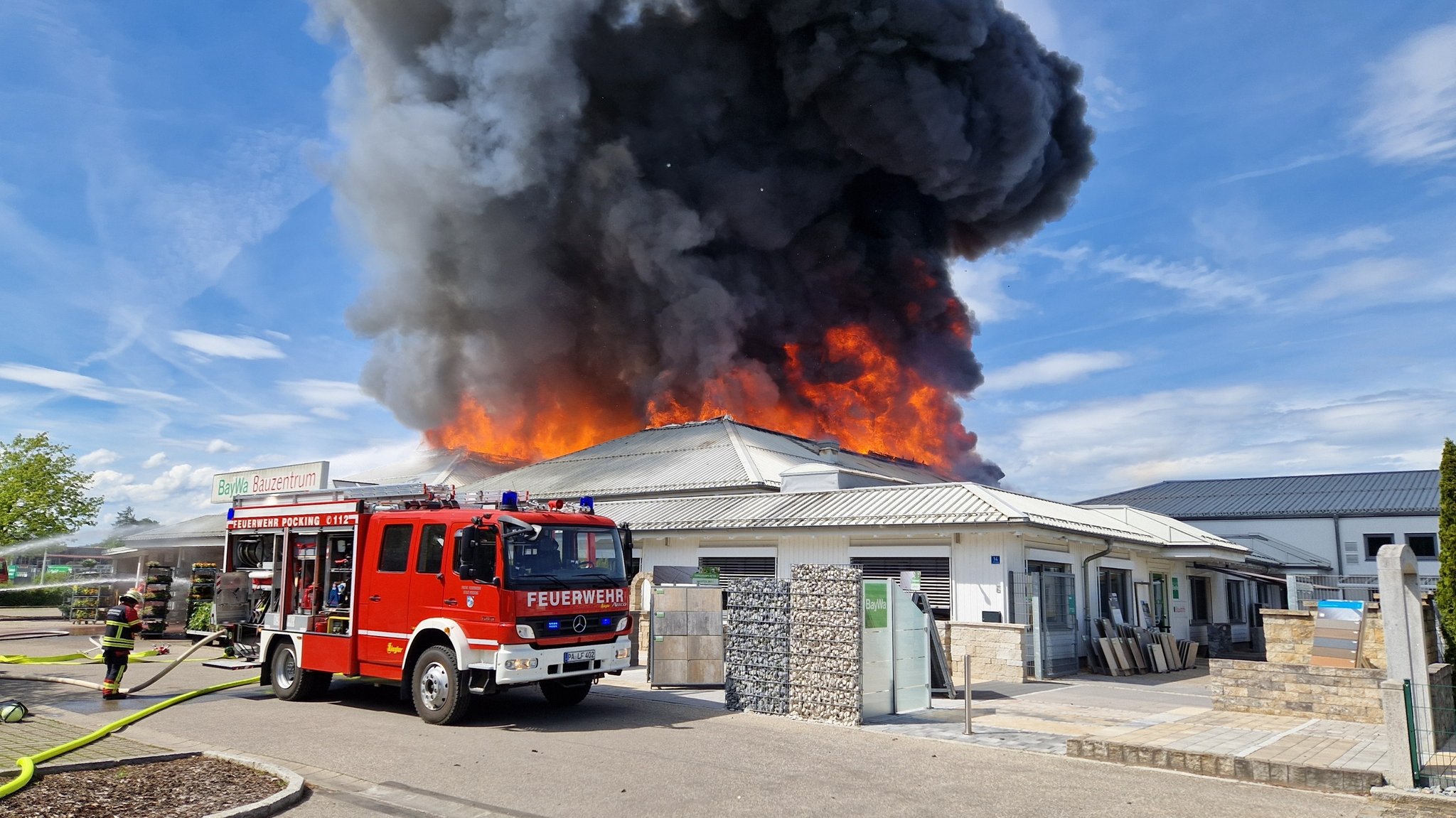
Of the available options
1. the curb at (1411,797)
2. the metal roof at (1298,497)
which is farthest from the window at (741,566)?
the metal roof at (1298,497)

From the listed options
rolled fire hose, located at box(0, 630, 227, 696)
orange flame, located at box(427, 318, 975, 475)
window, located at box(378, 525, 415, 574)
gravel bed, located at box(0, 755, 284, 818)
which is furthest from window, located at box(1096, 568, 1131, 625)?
orange flame, located at box(427, 318, 975, 475)

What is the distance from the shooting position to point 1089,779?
26.9ft

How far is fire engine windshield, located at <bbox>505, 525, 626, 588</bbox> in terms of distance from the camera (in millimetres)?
10336

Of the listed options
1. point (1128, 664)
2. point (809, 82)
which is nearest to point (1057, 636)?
point (1128, 664)

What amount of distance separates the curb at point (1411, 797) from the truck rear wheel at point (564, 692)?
8.19 metres

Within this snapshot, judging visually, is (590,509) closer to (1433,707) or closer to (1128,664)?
(1433,707)

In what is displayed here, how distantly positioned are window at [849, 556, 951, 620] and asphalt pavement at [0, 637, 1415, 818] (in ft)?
22.7

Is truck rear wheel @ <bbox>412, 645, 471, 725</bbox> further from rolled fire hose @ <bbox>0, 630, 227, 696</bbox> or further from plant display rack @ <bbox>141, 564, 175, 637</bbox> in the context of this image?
plant display rack @ <bbox>141, 564, 175, 637</bbox>

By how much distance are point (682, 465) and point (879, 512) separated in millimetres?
9826

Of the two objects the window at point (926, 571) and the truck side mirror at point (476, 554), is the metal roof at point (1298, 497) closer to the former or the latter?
the window at point (926, 571)

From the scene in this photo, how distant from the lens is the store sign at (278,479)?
17766 mm

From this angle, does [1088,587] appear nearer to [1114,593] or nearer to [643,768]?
[1114,593]

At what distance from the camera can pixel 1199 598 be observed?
28.0 meters

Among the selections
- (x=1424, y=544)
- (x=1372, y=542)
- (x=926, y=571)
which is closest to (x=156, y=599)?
(x=926, y=571)
